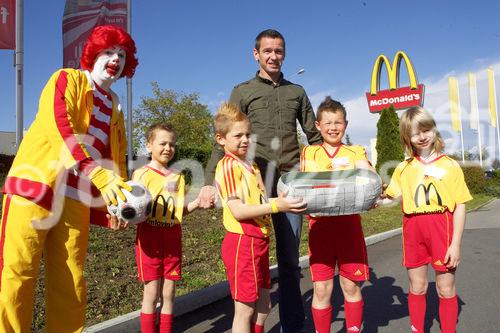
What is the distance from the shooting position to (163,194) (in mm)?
3779

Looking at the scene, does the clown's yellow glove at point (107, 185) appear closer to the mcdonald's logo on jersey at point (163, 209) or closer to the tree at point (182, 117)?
the mcdonald's logo on jersey at point (163, 209)

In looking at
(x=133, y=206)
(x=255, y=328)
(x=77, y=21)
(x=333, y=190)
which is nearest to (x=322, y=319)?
(x=255, y=328)

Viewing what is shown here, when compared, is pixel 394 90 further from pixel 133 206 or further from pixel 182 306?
pixel 133 206

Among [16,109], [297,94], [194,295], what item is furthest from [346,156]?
[16,109]

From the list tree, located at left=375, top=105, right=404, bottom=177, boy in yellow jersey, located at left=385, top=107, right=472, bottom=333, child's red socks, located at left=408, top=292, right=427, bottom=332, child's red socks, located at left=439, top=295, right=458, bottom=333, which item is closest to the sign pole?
boy in yellow jersey, located at left=385, top=107, right=472, bottom=333

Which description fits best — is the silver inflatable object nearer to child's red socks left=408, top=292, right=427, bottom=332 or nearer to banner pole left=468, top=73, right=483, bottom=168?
child's red socks left=408, top=292, right=427, bottom=332

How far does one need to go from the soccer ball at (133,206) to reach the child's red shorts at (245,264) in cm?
59

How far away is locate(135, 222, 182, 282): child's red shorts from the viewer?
359cm

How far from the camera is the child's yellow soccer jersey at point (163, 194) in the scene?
3705mm

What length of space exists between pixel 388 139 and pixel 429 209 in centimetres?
2278

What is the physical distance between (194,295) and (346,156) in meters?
2.59

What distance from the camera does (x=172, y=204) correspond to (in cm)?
376

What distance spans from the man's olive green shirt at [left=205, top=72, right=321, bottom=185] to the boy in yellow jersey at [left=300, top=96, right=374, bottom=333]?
0.27m

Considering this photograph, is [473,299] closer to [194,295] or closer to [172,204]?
[194,295]
